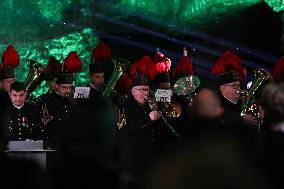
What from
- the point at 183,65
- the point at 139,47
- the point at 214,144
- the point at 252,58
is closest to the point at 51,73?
the point at 183,65

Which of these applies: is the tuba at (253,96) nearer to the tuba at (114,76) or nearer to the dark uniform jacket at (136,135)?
the dark uniform jacket at (136,135)

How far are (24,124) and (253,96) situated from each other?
290 cm

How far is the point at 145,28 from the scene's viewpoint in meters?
12.5

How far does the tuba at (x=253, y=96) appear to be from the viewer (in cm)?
788

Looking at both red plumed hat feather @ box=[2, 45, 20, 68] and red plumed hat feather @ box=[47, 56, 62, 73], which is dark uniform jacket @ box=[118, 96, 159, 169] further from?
red plumed hat feather @ box=[2, 45, 20, 68]

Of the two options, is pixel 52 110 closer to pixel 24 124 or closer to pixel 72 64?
pixel 24 124

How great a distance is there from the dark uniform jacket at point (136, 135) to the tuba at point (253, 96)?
1.16m

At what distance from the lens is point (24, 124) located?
8.12 m

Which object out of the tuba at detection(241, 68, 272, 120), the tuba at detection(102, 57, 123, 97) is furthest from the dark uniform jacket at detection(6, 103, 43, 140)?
the tuba at detection(241, 68, 272, 120)

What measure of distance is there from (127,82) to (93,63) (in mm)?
639

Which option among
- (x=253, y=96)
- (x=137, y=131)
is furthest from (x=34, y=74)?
(x=253, y=96)

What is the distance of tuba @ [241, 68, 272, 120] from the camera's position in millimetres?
7882

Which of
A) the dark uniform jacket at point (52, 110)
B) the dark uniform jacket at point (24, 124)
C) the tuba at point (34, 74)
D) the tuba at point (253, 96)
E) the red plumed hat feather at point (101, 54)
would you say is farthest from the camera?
the red plumed hat feather at point (101, 54)

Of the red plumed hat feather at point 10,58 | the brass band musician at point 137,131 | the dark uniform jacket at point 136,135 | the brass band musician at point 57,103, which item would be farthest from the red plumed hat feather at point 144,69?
the red plumed hat feather at point 10,58
